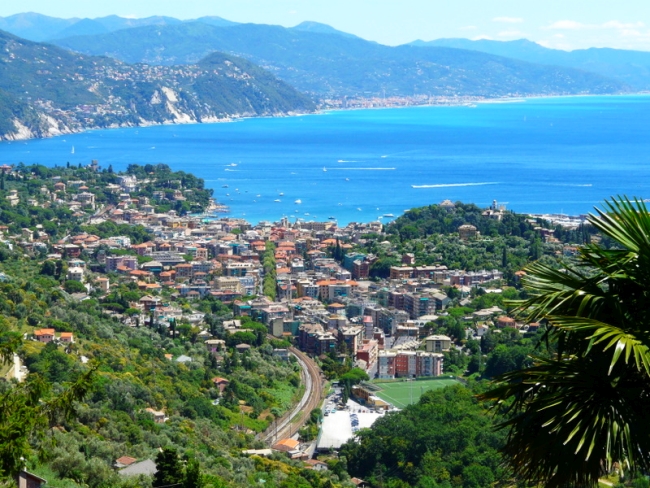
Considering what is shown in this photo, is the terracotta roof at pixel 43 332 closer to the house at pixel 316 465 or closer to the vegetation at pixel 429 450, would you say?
the house at pixel 316 465

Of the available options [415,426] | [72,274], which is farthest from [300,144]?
[415,426]

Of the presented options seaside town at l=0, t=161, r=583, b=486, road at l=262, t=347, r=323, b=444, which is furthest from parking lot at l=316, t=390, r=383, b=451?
road at l=262, t=347, r=323, b=444

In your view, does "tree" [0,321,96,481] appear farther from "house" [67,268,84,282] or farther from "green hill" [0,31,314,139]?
"green hill" [0,31,314,139]

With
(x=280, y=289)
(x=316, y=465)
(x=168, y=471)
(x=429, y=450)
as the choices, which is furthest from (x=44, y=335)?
(x=280, y=289)

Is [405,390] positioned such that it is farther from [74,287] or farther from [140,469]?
[140,469]

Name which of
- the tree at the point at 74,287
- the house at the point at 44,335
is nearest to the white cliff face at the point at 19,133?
the tree at the point at 74,287
